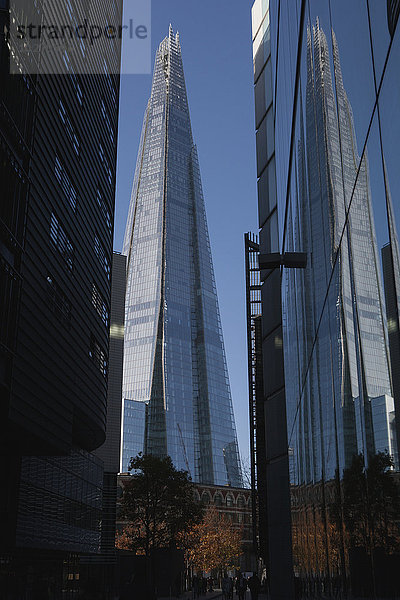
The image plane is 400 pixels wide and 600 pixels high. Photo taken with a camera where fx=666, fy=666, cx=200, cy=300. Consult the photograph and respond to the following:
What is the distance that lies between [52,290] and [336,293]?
1674 cm

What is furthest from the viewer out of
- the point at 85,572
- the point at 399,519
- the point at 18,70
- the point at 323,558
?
the point at 85,572

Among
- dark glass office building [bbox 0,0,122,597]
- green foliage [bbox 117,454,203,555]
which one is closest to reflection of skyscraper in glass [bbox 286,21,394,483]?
dark glass office building [bbox 0,0,122,597]

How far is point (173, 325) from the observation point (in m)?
161

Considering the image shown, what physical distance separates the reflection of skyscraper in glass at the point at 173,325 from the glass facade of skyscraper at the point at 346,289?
141 m

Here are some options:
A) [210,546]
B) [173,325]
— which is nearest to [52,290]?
[210,546]

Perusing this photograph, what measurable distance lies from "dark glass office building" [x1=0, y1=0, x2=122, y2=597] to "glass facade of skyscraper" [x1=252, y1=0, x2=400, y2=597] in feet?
31.3

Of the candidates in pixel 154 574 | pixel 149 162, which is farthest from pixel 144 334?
pixel 154 574

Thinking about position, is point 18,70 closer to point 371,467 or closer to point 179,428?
point 371,467

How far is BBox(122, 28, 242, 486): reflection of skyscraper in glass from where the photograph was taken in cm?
15262

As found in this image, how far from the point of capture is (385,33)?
3.94 m

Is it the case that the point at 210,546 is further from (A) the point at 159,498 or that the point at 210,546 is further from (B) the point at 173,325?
(B) the point at 173,325

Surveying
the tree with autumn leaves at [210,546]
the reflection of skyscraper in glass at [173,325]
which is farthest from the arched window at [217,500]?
the tree with autumn leaves at [210,546]

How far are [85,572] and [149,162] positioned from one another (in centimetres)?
16086

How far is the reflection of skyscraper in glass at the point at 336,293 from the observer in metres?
4.68
